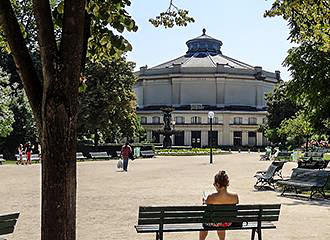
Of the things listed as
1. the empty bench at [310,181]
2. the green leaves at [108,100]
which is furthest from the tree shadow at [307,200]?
the green leaves at [108,100]

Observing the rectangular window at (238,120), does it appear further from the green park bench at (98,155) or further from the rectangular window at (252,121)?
the green park bench at (98,155)

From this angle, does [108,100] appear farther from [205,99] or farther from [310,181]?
[205,99]

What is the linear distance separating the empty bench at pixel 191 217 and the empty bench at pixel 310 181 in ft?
27.7

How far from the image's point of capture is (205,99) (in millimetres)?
107875

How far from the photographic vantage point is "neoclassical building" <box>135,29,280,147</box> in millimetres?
103250

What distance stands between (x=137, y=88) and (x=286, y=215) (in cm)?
10299

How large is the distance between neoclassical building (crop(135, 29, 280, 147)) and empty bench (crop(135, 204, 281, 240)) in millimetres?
92257

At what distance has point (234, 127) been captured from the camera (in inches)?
4087

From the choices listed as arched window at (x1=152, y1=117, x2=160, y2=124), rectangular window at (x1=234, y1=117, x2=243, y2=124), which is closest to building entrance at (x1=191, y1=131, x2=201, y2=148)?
arched window at (x1=152, y1=117, x2=160, y2=124)

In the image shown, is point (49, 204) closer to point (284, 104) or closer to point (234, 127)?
point (284, 104)

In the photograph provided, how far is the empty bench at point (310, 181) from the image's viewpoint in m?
16.1

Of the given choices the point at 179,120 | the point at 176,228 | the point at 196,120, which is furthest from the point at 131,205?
the point at 196,120

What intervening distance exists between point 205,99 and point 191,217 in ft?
330

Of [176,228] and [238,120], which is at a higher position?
[238,120]
